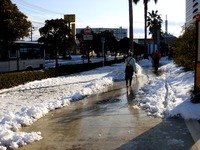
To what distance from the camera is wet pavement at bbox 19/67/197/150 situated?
6.16m

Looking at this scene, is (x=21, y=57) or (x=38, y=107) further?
(x=21, y=57)

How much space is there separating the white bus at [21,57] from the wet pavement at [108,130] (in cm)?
1348

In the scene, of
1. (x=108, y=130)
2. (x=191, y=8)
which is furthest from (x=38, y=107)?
(x=191, y=8)

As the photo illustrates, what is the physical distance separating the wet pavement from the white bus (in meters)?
13.5

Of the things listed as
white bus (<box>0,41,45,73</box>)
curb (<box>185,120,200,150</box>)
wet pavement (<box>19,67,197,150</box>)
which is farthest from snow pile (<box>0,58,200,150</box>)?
white bus (<box>0,41,45,73</box>)

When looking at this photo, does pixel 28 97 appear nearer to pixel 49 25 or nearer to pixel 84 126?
pixel 84 126

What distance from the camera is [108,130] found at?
7230 mm

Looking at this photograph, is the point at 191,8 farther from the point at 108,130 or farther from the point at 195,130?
the point at 108,130

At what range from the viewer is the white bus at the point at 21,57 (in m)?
22.6

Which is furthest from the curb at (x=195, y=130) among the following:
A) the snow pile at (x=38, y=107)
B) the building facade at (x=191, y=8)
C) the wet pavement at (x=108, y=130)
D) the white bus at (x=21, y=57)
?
the building facade at (x=191, y=8)

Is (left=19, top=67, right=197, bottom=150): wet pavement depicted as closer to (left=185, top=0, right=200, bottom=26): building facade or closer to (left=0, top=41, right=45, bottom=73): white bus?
(left=0, top=41, right=45, bottom=73): white bus

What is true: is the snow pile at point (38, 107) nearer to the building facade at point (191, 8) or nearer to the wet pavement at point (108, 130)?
the wet pavement at point (108, 130)

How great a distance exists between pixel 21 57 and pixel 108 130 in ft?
60.2

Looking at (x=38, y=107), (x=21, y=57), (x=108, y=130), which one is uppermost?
(x=21, y=57)
